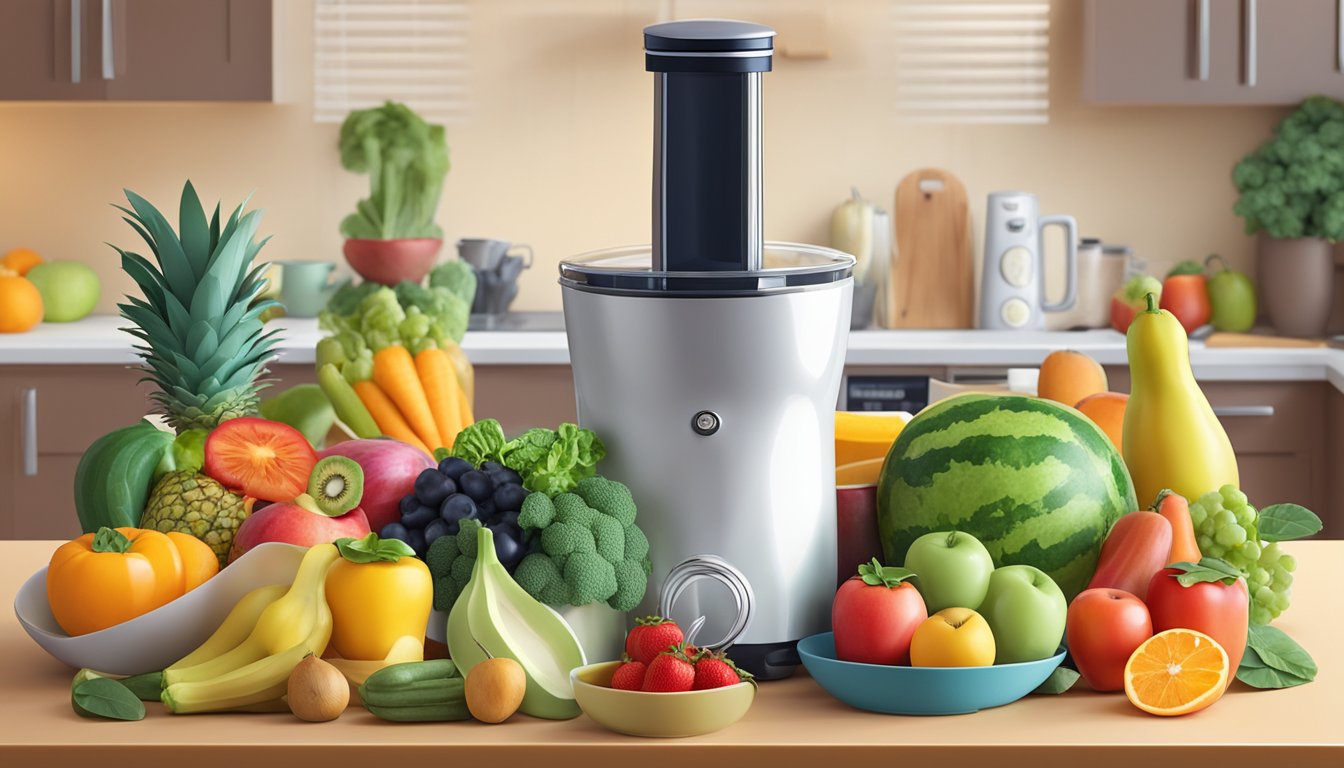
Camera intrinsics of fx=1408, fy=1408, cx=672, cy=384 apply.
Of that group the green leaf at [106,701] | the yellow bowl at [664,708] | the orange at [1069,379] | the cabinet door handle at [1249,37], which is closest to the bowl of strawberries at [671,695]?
the yellow bowl at [664,708]

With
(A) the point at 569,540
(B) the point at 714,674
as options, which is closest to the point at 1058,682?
(B) the point at 714,674

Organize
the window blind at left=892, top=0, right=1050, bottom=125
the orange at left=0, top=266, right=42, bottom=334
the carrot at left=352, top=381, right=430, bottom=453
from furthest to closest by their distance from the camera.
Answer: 1. the window blind at left=892, top=0, right=1050, bottom=125
2. the orange at left=0, top=266, right=42, bottom=334
3. the carrot at left=352, top=381, right=430, bottom=453

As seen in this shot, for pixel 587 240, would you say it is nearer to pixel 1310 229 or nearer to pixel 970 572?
pixel 1310 229

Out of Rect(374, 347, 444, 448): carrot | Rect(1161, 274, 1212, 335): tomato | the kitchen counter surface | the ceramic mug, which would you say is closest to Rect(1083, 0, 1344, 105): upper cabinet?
Rect(1161, 274, 1212, 335): tomato

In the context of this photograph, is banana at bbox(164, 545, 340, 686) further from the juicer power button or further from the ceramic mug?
the ceramic mug

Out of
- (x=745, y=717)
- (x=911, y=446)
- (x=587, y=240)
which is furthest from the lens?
(x=587, y=240)

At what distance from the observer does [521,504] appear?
1.09 m

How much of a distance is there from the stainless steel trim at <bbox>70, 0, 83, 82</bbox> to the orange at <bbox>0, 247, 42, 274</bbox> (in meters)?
0.56

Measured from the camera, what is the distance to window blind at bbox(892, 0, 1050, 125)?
3.95 meters

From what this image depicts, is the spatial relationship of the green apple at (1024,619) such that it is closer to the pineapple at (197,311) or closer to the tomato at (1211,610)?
the tomato at (1211,610)

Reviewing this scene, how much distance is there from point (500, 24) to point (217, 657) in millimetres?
3200

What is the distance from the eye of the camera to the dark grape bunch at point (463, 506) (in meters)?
1.08

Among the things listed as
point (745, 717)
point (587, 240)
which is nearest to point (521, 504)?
point (745, 717)

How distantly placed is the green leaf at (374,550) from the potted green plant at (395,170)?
2803 mm
